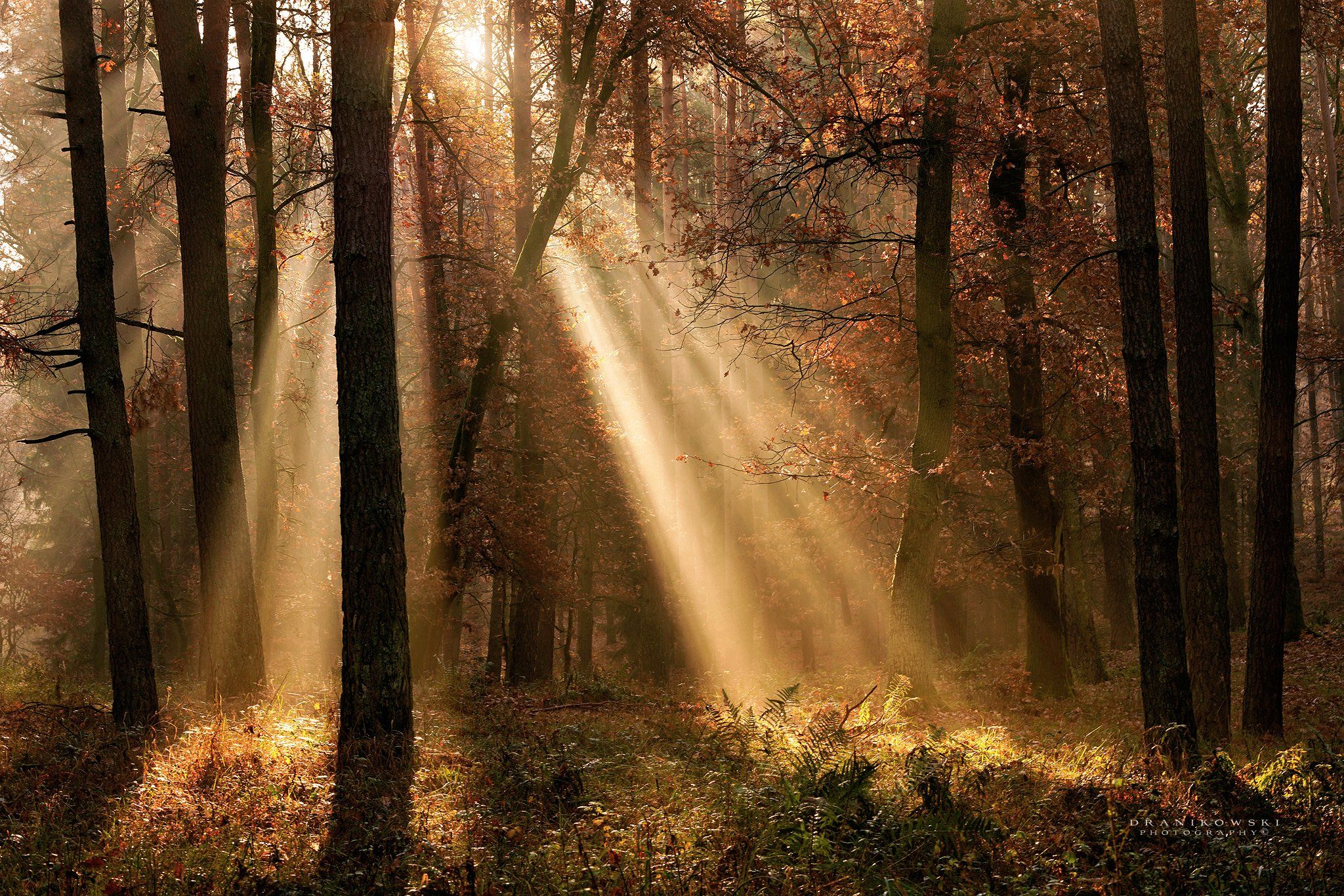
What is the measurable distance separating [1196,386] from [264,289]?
12.3m

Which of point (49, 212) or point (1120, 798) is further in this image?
point (49, 212)

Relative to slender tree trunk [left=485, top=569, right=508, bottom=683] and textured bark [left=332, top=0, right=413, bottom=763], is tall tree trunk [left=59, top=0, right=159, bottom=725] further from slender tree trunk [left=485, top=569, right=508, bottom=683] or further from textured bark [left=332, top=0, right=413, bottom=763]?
slender tree trunk [left=485, top=569, right=508, bottom=683]

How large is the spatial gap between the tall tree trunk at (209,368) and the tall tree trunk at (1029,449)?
10707 millimetres

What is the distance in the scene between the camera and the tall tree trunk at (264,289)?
13.0m

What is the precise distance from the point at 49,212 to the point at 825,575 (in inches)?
919

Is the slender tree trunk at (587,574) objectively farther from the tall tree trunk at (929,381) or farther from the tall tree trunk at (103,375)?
the tall tree trunk at (103,375)

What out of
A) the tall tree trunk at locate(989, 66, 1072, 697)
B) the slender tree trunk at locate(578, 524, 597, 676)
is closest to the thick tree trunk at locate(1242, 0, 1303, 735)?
the tall tree trunk at locate(989, 66, 1072, 697)

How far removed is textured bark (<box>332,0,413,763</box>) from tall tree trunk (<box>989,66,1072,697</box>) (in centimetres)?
979

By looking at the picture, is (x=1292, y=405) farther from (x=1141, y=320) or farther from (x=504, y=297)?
(x=504, y=297)

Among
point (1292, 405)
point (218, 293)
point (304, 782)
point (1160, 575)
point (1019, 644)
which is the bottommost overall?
point (1019, 644)

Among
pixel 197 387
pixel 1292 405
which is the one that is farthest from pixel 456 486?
pixel 1292 405

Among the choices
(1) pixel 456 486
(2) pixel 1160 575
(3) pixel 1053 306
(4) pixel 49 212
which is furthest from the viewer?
(4) pixel 49 212

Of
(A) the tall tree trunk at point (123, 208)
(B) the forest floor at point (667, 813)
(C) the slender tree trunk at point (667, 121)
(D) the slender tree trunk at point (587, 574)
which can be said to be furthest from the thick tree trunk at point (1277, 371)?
(D) the slender tree trunk at point (587, 574)

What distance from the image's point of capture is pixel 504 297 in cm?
1591
